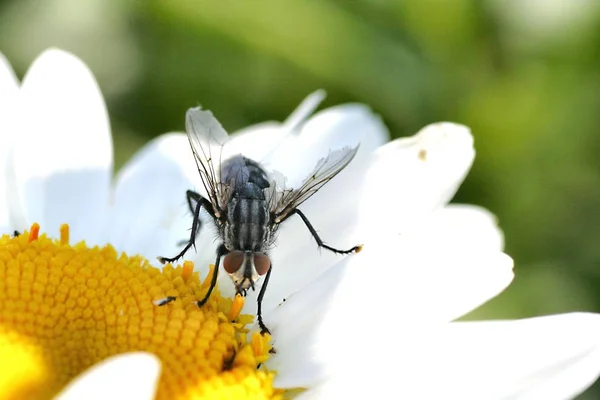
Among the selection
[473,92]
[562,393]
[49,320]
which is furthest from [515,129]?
[49,320]

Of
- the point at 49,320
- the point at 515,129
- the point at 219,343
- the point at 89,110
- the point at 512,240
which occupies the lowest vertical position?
the point at 512,240

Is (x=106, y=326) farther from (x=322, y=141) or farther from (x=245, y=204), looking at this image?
(x=322, y=141)

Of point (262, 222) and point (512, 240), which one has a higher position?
point (262, 222)

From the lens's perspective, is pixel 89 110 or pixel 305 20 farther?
pixel 305 20

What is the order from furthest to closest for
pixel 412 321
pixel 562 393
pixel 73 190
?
1. pixel 73 190
2. pixel 412 321
3. pixel 562 393

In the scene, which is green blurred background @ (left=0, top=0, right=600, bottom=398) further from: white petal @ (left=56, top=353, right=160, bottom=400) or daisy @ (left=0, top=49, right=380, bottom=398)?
white petal @ (left=56, top=353, right=160, bottom=400)

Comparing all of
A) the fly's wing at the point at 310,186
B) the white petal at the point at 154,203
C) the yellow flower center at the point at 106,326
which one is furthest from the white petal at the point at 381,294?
A: the white petal at the point at 154,203

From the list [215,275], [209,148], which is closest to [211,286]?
[215,275]

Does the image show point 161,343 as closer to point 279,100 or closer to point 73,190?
point 73,190
